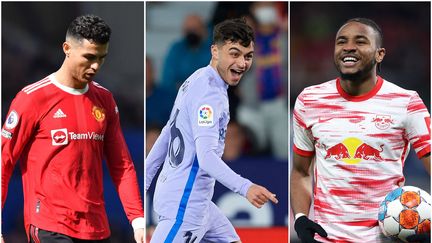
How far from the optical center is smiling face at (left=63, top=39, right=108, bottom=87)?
4.86m

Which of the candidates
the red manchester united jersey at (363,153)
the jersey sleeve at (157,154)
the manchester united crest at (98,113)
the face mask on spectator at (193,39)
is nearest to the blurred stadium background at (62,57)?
the face mask on spectator at (193,39)

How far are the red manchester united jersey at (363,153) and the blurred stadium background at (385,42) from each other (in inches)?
74.1

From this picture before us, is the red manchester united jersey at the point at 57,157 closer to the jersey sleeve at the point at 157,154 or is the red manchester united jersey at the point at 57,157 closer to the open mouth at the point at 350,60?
the jersey sleeve at the point at 157,154

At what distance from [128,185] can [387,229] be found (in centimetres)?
161

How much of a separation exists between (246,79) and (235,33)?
134cm

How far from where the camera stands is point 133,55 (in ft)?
20.4

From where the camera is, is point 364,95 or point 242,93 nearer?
point 364,95

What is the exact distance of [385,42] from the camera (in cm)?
683

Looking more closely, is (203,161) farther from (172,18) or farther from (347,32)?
(172,18)

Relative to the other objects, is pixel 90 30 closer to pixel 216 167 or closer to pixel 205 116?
pixel 205 116

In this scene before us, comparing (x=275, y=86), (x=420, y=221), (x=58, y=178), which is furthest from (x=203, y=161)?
(x=275, y=86)

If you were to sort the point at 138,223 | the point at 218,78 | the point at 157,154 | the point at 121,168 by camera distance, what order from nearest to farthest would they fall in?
the point at 138,223 < the point at 121,168 < the point at 218,78 < the point at 157,154

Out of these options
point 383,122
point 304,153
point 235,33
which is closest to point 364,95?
point 383,122

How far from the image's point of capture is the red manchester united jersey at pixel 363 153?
15.0 feet
